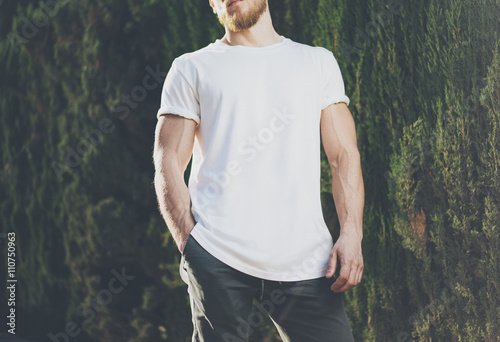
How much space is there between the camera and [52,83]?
567 cm

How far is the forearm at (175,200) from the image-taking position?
253 cm

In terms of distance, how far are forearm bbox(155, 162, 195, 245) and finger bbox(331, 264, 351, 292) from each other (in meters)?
0.59

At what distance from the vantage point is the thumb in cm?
247

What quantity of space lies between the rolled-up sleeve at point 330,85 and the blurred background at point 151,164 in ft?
4.12

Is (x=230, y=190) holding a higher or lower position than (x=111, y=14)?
lower

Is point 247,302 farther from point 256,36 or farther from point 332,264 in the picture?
point 256,36

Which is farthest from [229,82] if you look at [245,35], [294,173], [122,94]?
[122,94]

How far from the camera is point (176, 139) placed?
2.61 m

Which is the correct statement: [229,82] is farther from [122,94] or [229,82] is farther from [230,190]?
[122,94]


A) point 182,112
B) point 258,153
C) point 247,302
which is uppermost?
point 182,112

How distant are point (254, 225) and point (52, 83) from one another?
12.4 feet

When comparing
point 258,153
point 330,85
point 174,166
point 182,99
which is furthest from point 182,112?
point 330,85

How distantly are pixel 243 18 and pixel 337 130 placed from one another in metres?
0.60

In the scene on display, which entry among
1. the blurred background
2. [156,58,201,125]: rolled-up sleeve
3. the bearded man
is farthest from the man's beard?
the blurred background
